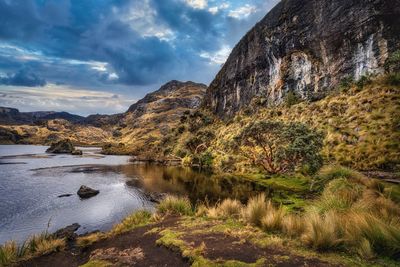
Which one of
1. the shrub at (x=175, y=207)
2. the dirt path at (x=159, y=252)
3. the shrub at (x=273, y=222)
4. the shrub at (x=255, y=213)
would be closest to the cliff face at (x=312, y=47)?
the shrub at (x=175, y=207)

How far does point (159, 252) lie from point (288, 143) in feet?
88.8

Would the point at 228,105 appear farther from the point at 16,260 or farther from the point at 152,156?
the point at 16,260

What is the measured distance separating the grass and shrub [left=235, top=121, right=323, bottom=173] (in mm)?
24124

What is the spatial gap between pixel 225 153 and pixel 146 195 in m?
31.4

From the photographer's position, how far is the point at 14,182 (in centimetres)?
4191

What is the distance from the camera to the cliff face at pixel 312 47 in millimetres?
53125

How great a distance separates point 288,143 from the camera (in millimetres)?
34562

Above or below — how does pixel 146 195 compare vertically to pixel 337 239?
below

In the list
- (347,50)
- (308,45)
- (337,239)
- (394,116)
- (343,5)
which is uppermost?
(343,5)

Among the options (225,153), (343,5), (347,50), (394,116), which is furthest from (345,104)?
(343,5)

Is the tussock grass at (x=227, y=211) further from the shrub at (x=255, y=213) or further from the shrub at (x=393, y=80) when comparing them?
the shrub at (x=393, y=80)

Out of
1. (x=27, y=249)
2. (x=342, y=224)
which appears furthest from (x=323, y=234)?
(x=27, y=249)

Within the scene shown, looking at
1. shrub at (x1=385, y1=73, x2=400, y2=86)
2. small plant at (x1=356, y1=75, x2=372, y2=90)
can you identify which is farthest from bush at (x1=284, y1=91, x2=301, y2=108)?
shrub at (x1=385, y1=73, x2=400, y2=86)

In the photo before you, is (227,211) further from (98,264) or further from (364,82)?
(364,82)
